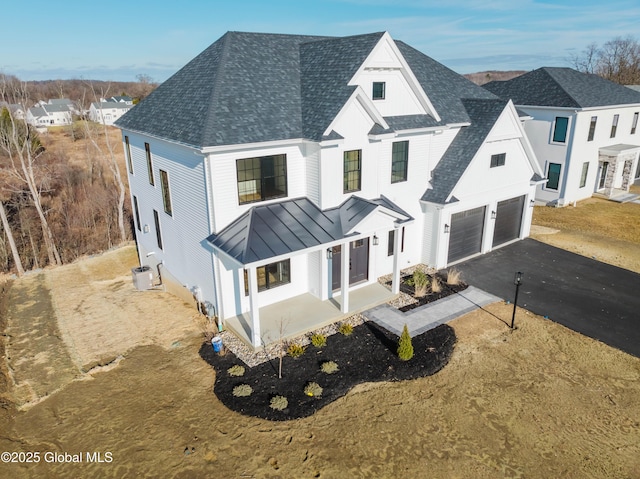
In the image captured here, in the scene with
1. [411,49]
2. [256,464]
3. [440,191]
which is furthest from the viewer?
[411,49]

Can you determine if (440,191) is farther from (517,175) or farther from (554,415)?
(554,415)

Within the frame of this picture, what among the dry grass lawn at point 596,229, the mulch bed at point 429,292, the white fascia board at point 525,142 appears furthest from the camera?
the dry grass lawn at point 596,229

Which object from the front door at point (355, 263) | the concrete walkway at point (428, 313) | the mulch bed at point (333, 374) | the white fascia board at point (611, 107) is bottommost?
the mulch bed at point (333, 374)

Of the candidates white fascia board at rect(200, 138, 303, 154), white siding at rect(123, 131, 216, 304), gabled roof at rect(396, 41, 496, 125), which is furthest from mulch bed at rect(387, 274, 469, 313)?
white siding at rect(123, 131, 216, 304)

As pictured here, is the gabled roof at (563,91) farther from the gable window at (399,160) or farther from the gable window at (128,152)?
the gable window at (128,152)

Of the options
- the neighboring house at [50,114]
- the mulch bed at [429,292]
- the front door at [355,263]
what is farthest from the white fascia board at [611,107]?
the neighboring house at [50,114]

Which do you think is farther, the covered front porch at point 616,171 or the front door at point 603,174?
the front door at point 603,174

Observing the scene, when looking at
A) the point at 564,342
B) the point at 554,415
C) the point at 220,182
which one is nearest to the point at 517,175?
the point at 564,342
